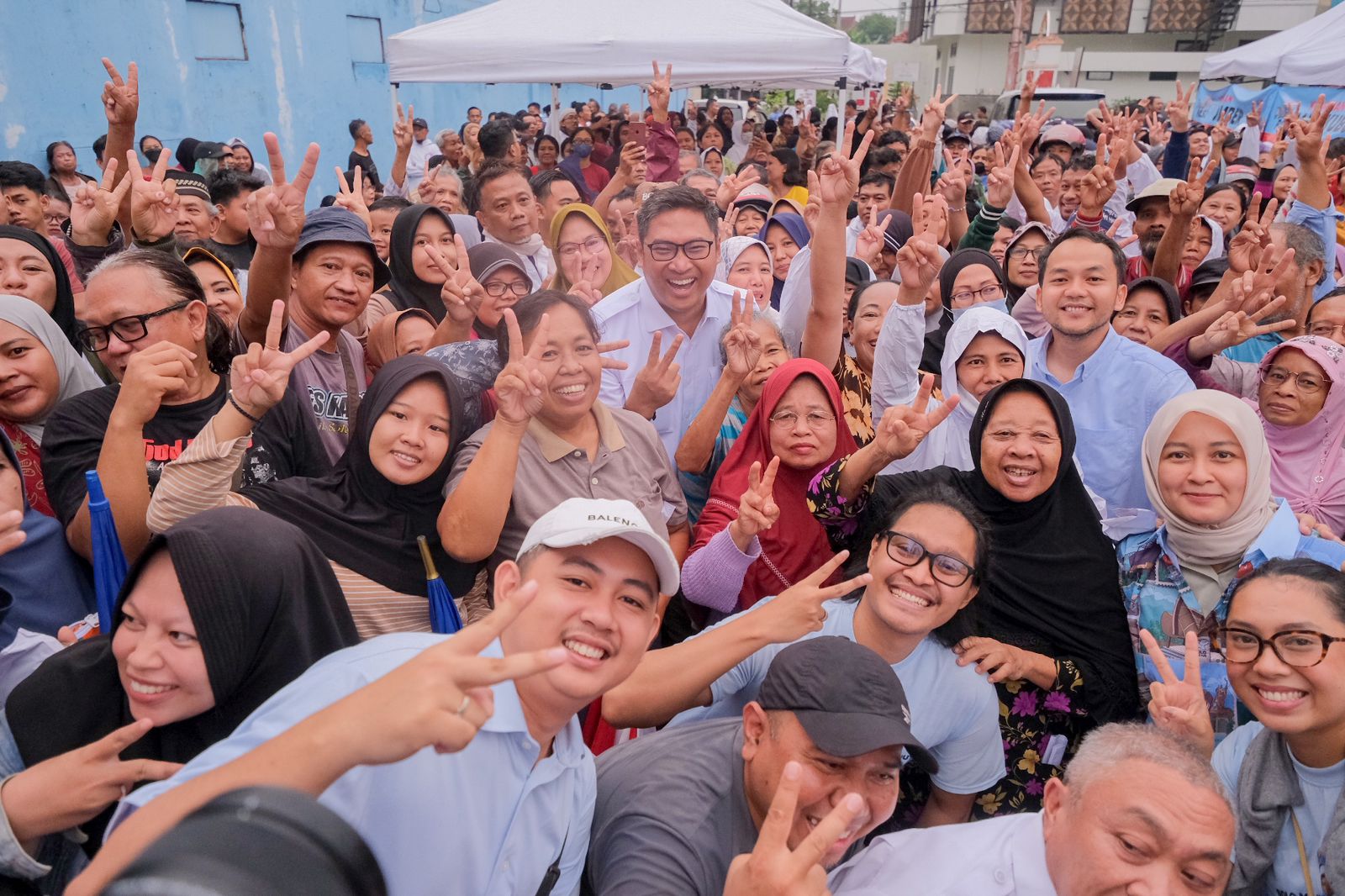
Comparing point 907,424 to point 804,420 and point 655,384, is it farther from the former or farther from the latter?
point 655,384

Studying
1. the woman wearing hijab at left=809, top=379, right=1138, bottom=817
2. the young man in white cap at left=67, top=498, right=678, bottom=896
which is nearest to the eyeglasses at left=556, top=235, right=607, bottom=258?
the woman wearing hijab at left=809, top=379, right=1138, bottom=817

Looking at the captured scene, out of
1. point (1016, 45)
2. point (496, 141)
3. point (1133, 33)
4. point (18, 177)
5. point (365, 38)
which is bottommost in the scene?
point (18, 177)

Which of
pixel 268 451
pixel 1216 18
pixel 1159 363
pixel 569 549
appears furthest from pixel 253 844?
pixel 1216 18

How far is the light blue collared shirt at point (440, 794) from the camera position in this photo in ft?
4.10

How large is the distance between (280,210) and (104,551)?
1.33 meters

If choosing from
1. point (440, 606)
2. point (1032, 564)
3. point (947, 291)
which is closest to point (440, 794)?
point (440, 606)

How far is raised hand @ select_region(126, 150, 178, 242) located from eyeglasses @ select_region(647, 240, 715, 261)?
1.98 meters

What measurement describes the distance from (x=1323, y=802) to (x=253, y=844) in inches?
83.5

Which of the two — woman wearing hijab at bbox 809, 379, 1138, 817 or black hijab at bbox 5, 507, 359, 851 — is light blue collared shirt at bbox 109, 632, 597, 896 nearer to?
black hijab at bbox 5, 507, 359, 851

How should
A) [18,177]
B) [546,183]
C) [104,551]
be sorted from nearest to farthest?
[104,551], [18,177], [546,183]

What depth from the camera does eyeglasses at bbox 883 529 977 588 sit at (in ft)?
6.89

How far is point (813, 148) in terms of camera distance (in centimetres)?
955

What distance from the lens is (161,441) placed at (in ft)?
7.64

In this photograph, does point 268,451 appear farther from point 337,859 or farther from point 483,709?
point 337,859
